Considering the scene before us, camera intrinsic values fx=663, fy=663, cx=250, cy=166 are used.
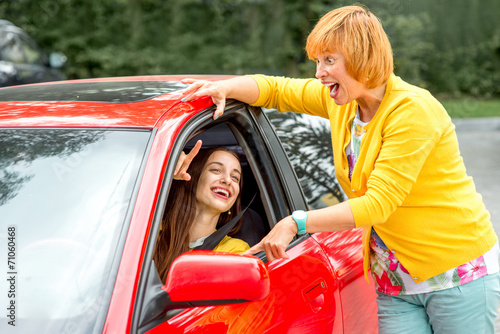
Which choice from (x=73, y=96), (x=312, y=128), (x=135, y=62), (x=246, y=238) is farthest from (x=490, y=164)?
(x=135, y=62)

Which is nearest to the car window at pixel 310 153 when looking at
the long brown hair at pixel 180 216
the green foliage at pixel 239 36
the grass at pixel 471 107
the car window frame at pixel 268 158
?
the car window frame at pixel 268 158

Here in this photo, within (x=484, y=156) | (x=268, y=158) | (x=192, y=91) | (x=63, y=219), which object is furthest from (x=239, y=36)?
(x=63, y=219)

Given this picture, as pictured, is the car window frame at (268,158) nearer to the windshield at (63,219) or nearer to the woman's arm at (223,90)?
the woman's arm at (223,90)

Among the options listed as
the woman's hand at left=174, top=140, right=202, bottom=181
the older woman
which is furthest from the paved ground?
the woman's hand at left=174, top=140, right=202, bottom=181

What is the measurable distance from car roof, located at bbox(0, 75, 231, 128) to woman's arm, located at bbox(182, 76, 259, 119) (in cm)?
3

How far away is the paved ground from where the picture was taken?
741cm

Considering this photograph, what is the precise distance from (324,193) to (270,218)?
0.53 meters

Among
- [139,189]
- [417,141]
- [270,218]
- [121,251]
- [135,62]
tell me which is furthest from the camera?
[135,62]

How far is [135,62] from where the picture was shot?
16.3 meters

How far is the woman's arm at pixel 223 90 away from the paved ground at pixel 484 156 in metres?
2.75

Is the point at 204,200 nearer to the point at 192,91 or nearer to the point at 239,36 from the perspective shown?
the point at 192,91

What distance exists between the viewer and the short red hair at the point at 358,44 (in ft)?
7.28

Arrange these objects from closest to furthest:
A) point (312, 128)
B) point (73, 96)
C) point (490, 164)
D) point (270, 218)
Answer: point (73, 96)
point (270, 218)
point (312, 128)
point (490, 164)

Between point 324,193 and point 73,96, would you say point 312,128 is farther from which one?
point 73,96
